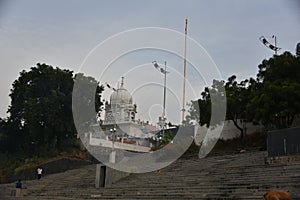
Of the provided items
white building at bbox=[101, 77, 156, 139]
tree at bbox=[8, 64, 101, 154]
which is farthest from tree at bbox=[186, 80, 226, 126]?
white building at bbox=[101, 77, 156, 139]

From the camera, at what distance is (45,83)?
32781 mm

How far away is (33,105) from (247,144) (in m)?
15.7

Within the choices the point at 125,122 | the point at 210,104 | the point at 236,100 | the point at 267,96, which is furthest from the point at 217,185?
the point at 125,122

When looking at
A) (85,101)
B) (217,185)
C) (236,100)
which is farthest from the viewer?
(85,101)

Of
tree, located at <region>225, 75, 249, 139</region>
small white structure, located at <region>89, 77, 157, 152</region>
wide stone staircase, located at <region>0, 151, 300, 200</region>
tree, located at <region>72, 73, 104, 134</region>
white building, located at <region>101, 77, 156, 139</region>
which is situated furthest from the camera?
white building, located at <region>101, 77, 156, 139</region>

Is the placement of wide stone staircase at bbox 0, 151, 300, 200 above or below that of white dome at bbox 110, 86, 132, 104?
below

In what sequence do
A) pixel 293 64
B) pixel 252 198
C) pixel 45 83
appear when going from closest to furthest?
pixel 252 198
pixel 293 64
pixel 45 83

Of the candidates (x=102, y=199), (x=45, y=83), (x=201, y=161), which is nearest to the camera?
(x=102, y=199)

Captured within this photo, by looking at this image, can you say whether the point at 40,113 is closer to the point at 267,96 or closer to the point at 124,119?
the point at 124,119

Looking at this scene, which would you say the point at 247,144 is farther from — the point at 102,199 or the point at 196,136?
the point at 102,199

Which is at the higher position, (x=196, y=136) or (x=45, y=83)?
(x=45, y=83)

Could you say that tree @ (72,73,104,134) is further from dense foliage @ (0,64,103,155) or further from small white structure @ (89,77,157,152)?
small white structure @ (89,77,157,152)

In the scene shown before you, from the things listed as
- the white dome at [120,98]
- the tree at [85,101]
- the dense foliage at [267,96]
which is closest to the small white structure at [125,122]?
the white dome at [120,98]

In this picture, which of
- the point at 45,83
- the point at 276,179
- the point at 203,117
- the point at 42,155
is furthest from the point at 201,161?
the point at 45,83
